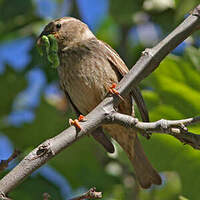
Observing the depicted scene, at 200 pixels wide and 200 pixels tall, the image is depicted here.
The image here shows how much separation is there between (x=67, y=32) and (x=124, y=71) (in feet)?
2.75

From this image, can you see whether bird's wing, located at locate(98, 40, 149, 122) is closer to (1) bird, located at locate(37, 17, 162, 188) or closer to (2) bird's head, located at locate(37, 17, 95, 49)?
(1) bird, located at locate(37, 17, 162, 188)

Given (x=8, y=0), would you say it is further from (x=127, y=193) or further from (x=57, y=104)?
(x=127, y=193)

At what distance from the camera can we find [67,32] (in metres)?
4.45

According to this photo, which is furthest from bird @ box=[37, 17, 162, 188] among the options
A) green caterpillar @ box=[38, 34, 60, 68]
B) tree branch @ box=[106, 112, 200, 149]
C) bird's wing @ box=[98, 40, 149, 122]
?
tree branch @ box=[106, 112, 200, 149]

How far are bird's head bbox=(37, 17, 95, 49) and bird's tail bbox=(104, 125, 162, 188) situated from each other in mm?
847

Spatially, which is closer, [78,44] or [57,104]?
[78,44]

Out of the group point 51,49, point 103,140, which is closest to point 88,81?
point 103,140

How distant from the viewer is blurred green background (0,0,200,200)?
3.30m

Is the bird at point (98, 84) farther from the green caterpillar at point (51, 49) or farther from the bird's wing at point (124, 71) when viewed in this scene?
the green caterpillar at point (51, 49)

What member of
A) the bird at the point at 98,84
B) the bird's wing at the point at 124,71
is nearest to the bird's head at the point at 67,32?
the bird at the point at 98,84

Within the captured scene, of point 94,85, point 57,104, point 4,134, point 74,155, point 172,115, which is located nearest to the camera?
point 172,115

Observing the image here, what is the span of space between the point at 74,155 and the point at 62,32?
3.61 ft

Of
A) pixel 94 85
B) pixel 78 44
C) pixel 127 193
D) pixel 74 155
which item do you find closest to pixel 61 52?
pixel 78 44

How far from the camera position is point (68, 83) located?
4.08 m
